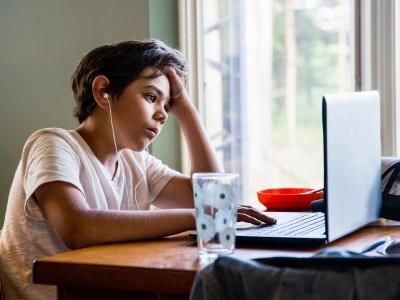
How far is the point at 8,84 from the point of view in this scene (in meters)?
3.12

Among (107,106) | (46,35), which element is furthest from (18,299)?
(46,35)

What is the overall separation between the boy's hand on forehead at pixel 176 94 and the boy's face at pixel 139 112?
0.07 m

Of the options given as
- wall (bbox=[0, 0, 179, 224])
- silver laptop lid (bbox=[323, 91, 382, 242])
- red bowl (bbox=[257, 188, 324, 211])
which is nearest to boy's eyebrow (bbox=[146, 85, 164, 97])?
red bowl (bbox=[257, 188, 324, 211])

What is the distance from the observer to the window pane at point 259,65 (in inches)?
115

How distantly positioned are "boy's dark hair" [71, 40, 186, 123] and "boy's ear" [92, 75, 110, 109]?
0.01m

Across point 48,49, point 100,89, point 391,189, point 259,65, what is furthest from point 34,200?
point 259,65

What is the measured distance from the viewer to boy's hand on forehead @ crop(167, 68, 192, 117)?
204cm

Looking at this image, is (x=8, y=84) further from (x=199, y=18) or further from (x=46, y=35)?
(x=199, y=18)

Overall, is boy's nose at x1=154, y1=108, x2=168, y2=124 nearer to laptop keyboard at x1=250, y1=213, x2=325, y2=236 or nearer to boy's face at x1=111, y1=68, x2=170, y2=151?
boy's face at x1=111, y1=68, x2=170, y2=151

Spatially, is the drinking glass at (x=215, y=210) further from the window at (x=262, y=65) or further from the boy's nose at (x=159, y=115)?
the window at (x=262, y=65)

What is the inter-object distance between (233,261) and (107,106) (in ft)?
3.72

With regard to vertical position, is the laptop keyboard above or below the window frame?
below

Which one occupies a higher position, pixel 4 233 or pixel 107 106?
pixel 107 106

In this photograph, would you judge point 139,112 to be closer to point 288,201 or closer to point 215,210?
point 288,201
